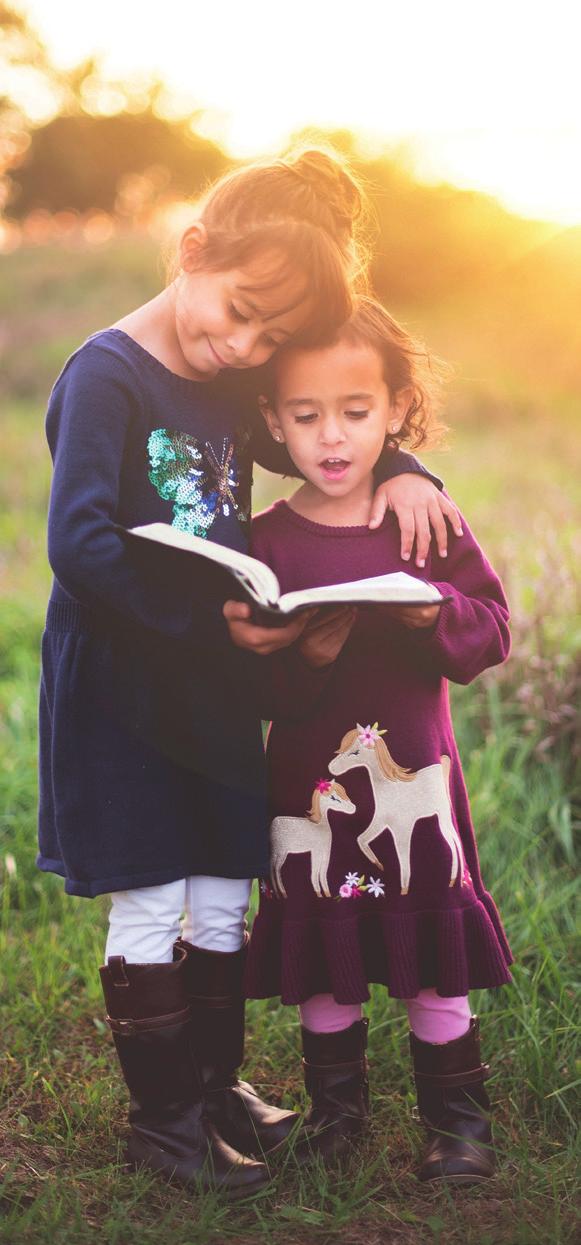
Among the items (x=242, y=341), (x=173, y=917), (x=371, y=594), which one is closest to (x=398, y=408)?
(x=242, y=341)

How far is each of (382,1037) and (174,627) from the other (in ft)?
4.36

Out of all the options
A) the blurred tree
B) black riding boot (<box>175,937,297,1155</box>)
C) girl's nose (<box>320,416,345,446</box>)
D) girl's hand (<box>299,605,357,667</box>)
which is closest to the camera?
girl's hand (<box>299,605,357,667</box>)

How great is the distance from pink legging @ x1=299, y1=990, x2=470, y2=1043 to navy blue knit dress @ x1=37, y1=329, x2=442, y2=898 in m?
0.34

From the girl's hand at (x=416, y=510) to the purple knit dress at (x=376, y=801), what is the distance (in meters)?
0.04

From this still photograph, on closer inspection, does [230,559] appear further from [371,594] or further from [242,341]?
[242,341]

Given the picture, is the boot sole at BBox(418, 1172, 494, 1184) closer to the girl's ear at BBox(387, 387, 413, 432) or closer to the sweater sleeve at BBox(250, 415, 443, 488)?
the sweater sleeve at BBox(250, 415, 443, 488)

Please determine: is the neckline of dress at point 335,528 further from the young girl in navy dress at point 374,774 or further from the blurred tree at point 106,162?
the blurred tree at point 106,162

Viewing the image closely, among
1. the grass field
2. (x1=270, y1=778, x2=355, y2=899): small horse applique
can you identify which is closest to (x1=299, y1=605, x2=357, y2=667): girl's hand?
(x1=270, y1=778, x2=355, y2=899): small horse applique

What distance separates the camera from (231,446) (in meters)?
2.30

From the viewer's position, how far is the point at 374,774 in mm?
Answer: 2205

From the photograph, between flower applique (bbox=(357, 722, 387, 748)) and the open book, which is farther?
flower applique (bbox=(357, 722, 387, 748))

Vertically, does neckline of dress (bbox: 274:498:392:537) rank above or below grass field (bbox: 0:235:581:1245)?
above

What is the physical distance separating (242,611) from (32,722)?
263cm

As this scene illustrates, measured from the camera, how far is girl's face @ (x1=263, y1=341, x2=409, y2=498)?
7.14 ft
